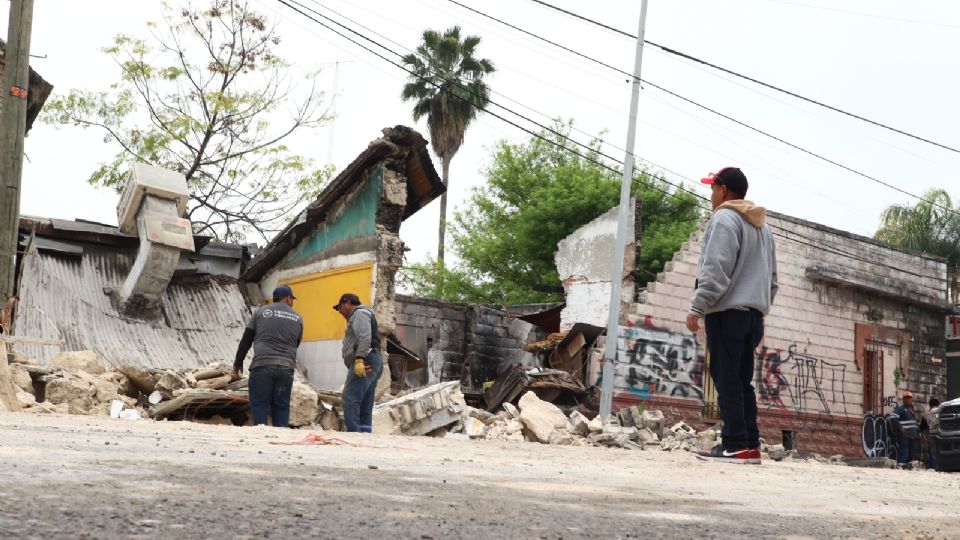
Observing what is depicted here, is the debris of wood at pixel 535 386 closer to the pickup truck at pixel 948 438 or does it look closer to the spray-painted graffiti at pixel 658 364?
the spray-painted graffiti at pixel 658 364

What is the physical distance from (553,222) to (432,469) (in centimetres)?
3435

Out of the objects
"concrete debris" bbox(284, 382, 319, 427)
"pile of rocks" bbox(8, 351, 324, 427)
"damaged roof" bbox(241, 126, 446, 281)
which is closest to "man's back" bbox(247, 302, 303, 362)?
"pile of rocks" bbox(8, 351, 324, 427)

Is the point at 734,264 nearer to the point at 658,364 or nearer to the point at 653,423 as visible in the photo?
the point at 653,423

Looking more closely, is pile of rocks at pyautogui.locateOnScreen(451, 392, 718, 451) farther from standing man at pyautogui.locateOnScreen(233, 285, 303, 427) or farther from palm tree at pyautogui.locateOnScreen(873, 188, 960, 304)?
palm tree at pyautogui.locateOnScreen(873, 188, 960, 304)

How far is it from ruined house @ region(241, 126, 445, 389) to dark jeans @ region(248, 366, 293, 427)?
470 centimetres

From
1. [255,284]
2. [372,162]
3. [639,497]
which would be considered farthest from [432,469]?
[255,284]

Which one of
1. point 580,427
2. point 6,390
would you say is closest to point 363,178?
point 580,427

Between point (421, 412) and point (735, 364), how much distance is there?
24.6 ft

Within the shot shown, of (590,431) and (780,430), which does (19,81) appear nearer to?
(590,431)

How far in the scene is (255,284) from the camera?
17.5 meters

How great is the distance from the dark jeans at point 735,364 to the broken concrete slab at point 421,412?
6758mm

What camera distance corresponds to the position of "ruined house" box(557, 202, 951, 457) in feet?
70.6

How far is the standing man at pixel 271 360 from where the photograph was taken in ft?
33.6

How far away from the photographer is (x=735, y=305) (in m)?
6.31
